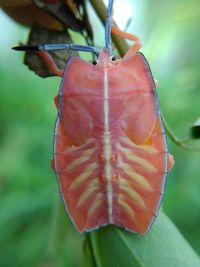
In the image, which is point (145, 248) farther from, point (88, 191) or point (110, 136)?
point (110, 136)

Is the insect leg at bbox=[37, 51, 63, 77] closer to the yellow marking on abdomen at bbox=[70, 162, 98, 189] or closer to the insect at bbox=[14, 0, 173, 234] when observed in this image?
the insect at bbox=[14, 0, 173, 234]

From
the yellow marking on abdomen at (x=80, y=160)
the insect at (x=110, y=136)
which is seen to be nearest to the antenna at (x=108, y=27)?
the insect at (x=110, y=136)

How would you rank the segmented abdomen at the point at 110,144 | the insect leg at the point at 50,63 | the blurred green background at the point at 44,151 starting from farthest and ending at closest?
the blurred green background at the point at 44,151, the insect leg at the point at 50,63, the segmented abdomen at the point at 110,144

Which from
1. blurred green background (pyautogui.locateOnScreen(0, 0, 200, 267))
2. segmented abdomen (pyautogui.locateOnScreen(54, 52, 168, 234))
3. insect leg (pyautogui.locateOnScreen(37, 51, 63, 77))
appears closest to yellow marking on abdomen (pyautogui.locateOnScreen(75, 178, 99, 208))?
segmented abdomen (pyautogui.locateOnScreen(54, 52, 168, 234))

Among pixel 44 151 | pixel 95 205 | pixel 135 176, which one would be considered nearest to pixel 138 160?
pixel 135 176

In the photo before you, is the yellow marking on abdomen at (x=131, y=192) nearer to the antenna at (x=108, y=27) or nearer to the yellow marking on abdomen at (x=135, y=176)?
the yellow marking on abdomen at (x=135, y=176)

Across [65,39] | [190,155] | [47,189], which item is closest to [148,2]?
[190,155]
